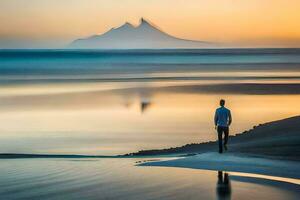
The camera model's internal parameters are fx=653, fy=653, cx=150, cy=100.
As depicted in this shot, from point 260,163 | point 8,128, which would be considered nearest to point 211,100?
point 8,128

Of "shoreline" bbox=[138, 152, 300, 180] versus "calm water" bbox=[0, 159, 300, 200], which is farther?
"shoreline" bbox=[138, 152, 300, 180]

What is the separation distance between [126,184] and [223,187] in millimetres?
2339

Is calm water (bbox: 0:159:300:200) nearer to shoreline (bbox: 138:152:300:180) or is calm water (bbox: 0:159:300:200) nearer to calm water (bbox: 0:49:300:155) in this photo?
shoreline (bbox: 138:152:300:180)

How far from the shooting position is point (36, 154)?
23.6 metres

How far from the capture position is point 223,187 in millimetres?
15070

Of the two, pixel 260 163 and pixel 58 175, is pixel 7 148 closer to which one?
pixel 58 175

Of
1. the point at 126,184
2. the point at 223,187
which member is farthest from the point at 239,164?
the point at 126,184

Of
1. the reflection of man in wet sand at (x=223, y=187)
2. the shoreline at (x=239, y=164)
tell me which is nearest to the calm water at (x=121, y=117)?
the shoreline at (x=239, y=164)

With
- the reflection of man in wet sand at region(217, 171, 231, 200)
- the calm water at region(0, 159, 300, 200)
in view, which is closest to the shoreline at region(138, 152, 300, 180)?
the calm water at region(0, 159, 300, 200)

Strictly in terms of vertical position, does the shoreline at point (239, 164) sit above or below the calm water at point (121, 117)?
below

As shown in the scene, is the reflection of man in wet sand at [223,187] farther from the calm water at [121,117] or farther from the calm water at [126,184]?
the calm water at [121,117]

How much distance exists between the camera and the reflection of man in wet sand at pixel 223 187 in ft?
46.4

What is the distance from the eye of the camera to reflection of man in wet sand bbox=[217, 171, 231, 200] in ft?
Answer: 46.4

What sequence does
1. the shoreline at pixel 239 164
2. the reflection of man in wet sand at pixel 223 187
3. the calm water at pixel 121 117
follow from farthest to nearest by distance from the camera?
the calm water at pixel 121 117 → the shoreline at pixel 239 164 → the reflection of man in wet sand at pixel 223 187
